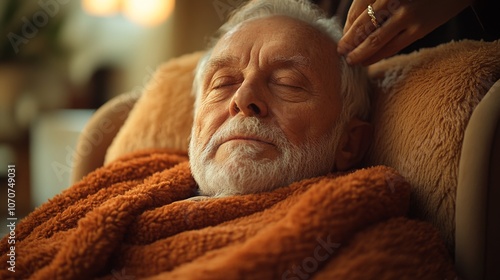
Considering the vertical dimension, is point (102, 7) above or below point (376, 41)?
above

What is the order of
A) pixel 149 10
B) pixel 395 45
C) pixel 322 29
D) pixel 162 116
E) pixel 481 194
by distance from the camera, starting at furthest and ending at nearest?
pixel 149 10 < pixel 162 116 < pixel 322 29 < pixel 395 45 < pixel 481 194

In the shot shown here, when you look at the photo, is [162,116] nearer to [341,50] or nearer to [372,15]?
[341,50]

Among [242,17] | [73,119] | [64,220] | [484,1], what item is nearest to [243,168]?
[64,220]

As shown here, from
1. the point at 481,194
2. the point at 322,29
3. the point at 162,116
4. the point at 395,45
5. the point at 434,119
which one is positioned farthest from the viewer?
the point at 162,116

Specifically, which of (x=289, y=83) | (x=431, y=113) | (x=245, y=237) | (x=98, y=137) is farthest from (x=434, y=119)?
(x=98, y=137)

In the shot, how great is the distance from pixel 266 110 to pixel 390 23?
31 centimetres

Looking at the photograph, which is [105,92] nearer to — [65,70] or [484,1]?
Result: [65,70]

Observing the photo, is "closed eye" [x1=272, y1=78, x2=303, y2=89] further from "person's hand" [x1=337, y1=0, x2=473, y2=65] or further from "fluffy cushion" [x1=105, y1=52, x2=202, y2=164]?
"fluffy cushion" [x1=105, y1=52, x2=202, y2=164]

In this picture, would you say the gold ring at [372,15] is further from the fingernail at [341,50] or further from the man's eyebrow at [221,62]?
the man's eyebrow at [221,62]

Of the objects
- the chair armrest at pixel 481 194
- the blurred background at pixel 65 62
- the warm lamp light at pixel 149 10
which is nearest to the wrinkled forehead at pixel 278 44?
the chair armrest at pixel 481 194

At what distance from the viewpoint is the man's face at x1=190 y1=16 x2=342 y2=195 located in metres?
0.85

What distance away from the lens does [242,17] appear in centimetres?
113

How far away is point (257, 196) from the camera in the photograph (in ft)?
2.64

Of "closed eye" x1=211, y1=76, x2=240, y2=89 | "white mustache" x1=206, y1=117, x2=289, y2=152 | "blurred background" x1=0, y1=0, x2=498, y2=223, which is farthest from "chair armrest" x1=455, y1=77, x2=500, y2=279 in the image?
"blurred background" x1=0, y1=0, x2=498, y2=223
